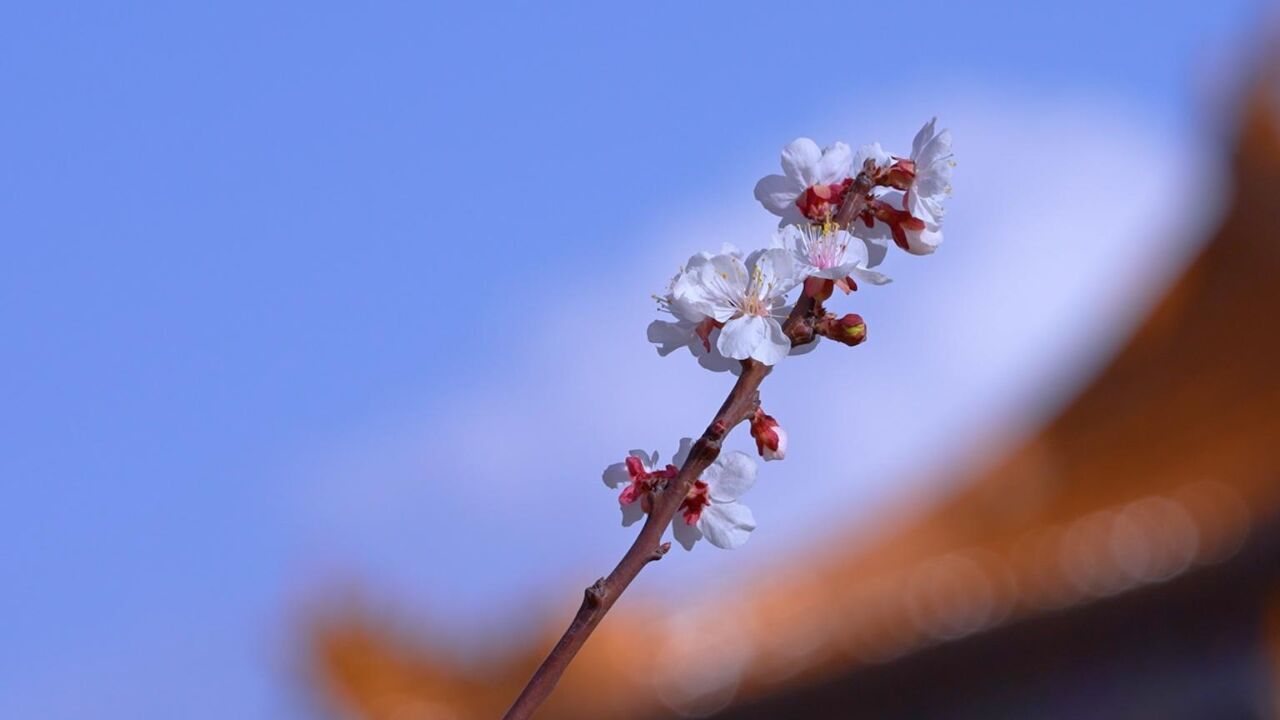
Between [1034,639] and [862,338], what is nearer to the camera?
[862,338]

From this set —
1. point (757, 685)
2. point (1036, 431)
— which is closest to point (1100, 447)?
point (1036, 431)

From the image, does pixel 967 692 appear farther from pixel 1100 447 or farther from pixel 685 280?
pixel 685 280

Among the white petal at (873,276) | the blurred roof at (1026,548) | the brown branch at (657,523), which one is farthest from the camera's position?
the blurred roof at (1026,548)

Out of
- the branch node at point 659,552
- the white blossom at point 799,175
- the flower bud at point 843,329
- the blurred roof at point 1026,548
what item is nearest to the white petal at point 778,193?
the white blossom at point 799,175

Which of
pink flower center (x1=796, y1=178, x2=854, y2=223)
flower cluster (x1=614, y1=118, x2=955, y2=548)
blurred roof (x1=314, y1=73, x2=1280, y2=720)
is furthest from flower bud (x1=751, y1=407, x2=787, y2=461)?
blurred roof (x1=314, y1=73, x2=1280, y2=720)

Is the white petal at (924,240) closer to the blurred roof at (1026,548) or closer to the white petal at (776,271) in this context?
the white petal at (776,271)

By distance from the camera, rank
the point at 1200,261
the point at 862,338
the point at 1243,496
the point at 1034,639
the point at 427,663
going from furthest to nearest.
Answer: the point at 427,663, the point at 1200,261, the point at 1034,639, the point at 1243,496, the point at 862,338

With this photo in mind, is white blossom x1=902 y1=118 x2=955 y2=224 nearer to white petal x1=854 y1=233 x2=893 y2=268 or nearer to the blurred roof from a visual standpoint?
white petal x1=854 y1=233 x2=893 y2=268
